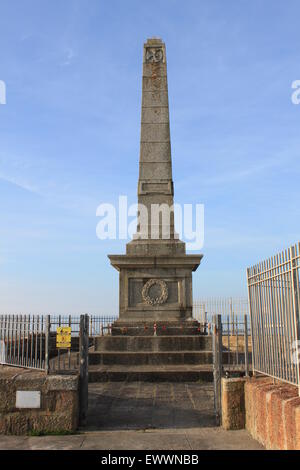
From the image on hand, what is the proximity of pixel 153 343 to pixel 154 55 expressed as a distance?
A: 33.8 ft

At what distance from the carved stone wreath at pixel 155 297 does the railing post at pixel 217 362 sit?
5.81 metres

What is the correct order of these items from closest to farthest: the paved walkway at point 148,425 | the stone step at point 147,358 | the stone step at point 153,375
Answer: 1. the paved walkway at point 148,425
2. the stone step at point 153,375
3. the stone step at point 147,358

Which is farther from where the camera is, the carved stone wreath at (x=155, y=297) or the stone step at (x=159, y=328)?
the carved stone wreath at (x=155, y=297)

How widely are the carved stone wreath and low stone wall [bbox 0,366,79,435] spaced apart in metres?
6.78

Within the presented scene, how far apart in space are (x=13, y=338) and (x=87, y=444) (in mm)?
2816

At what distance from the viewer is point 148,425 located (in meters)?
6.39

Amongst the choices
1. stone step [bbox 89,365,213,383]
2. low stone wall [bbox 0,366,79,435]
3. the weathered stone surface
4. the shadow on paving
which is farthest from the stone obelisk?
the weathered stone surface

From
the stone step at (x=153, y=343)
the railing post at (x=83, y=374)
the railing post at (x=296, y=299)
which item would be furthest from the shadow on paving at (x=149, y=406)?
the railing post at (x=296, y=299)

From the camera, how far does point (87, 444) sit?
551cm

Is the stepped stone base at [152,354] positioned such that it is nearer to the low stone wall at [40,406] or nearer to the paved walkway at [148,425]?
the paved walkway at [148,425]

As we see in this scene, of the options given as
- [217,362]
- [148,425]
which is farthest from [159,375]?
[148,425]

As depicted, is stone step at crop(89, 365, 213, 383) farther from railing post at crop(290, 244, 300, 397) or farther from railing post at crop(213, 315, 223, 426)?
railing post at crop(290, 244, 300, 397)

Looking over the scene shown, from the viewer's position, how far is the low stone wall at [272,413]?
4.32 m
